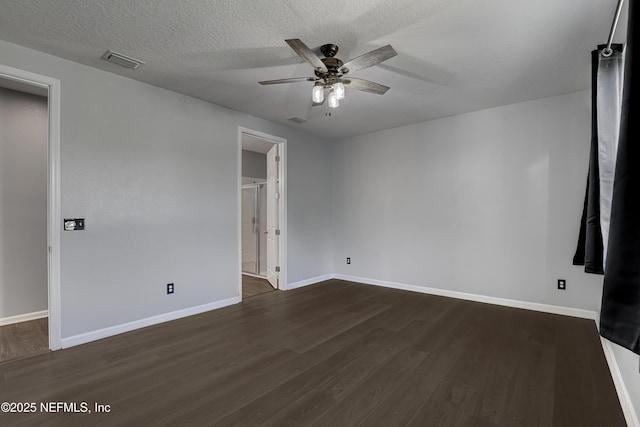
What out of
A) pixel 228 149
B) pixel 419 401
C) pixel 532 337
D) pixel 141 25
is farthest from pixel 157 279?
pixel 532 337

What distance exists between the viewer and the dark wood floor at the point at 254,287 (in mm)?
4688

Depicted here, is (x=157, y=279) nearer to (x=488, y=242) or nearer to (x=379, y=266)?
(x=379, y=266)

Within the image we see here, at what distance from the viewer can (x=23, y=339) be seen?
296 cm

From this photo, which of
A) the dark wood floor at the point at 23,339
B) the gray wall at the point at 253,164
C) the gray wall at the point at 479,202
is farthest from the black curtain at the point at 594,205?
the gray wall at the point at 253,164

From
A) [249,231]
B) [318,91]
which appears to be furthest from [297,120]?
→ [249,231]

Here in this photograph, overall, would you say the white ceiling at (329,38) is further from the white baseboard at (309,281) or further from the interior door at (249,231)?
the interior door at (249,231)

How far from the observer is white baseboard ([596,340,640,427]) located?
173 centimetres

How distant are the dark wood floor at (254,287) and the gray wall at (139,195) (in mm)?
598

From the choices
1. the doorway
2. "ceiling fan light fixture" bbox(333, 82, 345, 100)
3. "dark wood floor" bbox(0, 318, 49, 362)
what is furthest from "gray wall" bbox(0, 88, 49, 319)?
"ceiling fan light fixture" bbox(333, 82, 345, 100)

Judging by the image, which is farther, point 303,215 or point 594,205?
point 303,215

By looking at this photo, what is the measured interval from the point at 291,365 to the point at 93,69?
336 centimetres

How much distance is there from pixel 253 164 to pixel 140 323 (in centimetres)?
396

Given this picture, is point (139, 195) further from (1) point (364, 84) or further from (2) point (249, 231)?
(2) point (249, 231)

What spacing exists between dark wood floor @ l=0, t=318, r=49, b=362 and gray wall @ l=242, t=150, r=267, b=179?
3.93m
